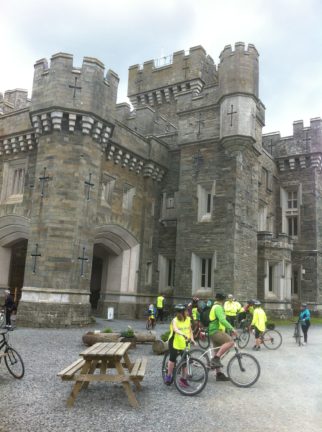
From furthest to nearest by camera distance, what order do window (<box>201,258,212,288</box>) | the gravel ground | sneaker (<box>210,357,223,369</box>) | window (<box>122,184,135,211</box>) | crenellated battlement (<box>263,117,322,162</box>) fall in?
crenellated battlement (<box>263,117,322,162</box>), window (<box>122,184,135,211</box>), window (<box>201,258,212,288</box>), sneaker (<box>210,357,223,369</box>), the gravel ground

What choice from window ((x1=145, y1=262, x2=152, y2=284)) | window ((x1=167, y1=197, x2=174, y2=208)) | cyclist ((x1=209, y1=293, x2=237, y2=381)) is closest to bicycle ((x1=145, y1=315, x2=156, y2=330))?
window ((x1=145, y1=262, x2=152, y2=284))

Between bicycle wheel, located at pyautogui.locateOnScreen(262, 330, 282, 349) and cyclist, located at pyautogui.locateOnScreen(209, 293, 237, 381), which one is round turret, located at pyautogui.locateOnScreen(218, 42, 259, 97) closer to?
bicycle wheel, located at pyautogui.locateOnScreen(262, 330, 282, 349)

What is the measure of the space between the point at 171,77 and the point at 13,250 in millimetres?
18374

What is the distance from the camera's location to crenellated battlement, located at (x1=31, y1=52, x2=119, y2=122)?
18062 millimetres

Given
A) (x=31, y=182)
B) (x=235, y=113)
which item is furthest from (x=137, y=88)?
(x=31, y=182)

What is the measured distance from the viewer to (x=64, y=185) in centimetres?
1789

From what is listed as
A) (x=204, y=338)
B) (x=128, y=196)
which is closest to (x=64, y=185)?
(x=128, y=196)

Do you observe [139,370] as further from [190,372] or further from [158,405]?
[190,372]

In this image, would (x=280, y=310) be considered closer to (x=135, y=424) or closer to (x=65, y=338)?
(x=65, y=338)

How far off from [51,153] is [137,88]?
17.5 m

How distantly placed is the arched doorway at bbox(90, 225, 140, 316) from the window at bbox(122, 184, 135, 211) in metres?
1.43

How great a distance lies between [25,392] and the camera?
7211mm

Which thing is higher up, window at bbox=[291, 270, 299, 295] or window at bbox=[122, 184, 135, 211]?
window at bbox=[122, 184, 135, 211]

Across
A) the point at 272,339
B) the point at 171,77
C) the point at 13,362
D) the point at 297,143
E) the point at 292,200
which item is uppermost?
the point at 171,77
